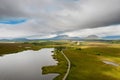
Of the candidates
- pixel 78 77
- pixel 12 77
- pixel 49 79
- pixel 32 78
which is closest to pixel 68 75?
pixel 78 77

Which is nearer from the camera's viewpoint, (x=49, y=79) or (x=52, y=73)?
(x=49, y=79)

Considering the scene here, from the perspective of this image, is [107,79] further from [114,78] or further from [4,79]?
[4,79]

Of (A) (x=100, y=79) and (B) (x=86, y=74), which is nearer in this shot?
(A) (x=100, y=79)

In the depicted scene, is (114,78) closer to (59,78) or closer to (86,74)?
(86,74)

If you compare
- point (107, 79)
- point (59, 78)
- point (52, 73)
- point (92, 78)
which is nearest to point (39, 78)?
point (59, 78)

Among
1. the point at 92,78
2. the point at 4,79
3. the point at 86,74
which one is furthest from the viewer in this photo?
the point at 86,74

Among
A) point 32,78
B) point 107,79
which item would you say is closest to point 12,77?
point 32,78

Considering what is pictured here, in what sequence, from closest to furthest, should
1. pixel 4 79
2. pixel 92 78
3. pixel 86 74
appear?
1. pixel 4 79
2. pixel 92 78
3. pixel 86 74
